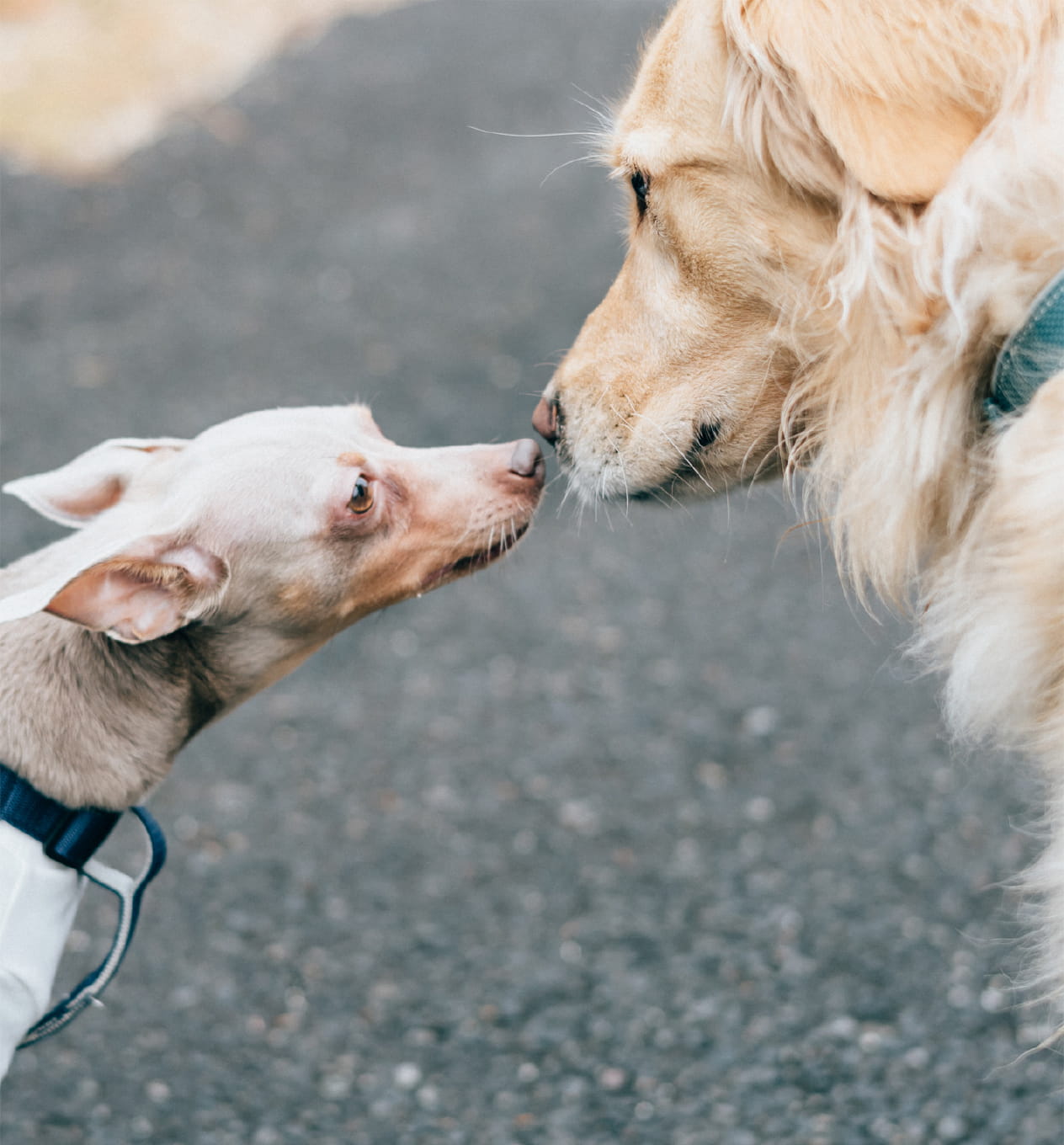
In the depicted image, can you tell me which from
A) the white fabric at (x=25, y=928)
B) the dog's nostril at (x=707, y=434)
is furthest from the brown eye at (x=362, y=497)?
the white fabric at (x=25, y=928)

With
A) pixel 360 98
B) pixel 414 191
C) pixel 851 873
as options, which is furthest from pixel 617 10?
pixel 851 873

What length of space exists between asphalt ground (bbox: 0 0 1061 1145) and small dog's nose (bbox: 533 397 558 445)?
34 cm

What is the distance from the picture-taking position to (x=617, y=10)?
1393 cm

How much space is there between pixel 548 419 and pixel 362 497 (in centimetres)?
44

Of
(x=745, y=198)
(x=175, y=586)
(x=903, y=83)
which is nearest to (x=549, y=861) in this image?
(x=175, y=586)

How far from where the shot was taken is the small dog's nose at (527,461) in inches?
105

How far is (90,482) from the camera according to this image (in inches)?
102

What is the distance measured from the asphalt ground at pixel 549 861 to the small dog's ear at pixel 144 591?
101cm

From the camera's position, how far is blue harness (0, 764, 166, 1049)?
6.91ft

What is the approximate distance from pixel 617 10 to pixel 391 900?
1301cm

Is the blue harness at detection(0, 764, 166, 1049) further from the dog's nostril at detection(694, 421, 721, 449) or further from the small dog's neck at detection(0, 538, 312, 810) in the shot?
the dog's nostril at detection(694, 421, 721, 449)

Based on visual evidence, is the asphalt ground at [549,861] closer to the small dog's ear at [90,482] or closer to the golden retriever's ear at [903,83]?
the golden retriever's ear at [903,83]

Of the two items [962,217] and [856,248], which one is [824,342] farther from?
[962,217]

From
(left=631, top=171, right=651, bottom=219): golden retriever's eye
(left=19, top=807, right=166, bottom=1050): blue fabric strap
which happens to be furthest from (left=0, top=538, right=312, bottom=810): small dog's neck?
(left=631, top=171, right=651, bottom=219): golden retriever's eye
